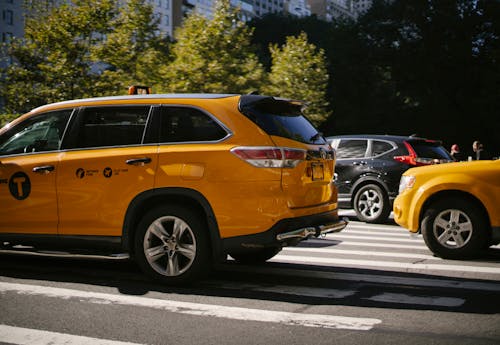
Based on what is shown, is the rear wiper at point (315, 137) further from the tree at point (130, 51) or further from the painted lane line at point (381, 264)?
the tree at point (130, 51)

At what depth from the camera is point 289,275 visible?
22.4 ft

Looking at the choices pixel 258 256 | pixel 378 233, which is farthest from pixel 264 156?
pixel 378 233

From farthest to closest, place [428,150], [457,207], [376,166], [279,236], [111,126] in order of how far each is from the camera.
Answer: [376,166]
[428,150]
[457,207]
[111,126]
[279,236]

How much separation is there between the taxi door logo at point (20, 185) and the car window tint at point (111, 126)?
68 centimetres

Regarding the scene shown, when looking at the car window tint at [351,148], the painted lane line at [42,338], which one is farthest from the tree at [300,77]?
the painted lane line at [42,338]

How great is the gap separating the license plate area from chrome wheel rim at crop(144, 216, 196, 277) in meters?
1.30

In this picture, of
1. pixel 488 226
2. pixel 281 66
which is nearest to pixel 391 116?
pixel 281 66

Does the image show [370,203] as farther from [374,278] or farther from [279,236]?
[279,236]

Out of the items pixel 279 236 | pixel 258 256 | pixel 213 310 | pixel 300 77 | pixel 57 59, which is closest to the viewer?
pixel 213 310

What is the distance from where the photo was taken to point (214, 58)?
2622 centimetres

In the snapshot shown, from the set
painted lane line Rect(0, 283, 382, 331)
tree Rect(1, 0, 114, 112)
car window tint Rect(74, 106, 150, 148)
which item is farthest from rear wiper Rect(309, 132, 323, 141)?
tree Rect(1, 0, 114, 112)

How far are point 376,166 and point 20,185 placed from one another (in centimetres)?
811

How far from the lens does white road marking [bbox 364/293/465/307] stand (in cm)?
550

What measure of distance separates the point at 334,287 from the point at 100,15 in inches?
737
